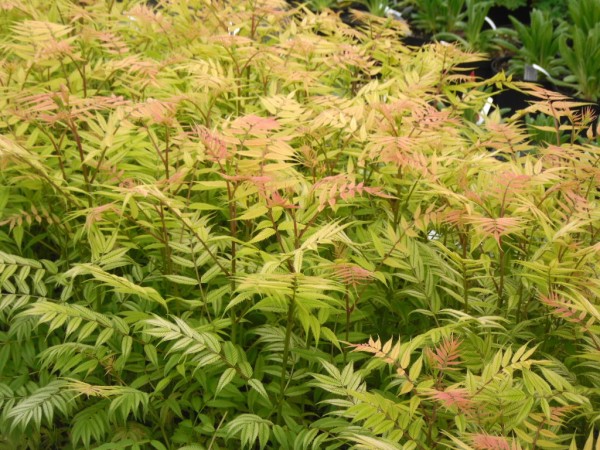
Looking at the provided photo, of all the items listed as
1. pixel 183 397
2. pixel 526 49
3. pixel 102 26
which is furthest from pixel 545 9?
pixel 183 397

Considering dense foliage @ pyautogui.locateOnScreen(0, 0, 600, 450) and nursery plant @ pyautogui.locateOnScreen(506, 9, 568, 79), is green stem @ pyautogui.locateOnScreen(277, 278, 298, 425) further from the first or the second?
nursery plant @ pyautogui.locateOnScreen(506, 9, 568, 79)

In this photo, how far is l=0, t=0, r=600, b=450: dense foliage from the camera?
5.27 feet

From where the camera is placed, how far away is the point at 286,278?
1.51m

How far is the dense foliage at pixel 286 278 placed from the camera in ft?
5.27

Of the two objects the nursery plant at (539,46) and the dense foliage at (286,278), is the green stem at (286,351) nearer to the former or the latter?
the dense foliage at (286,278)

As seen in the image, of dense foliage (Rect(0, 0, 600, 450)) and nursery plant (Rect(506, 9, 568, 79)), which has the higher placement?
dense foliage (Rect(0, 0, 600, 450))

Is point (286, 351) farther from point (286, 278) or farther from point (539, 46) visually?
point (539, 46)

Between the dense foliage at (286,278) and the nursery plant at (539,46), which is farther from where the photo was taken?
the nursery plant at (539,46)

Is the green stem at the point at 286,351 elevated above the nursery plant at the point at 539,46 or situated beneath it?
elevated above

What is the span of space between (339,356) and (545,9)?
16.8 feet

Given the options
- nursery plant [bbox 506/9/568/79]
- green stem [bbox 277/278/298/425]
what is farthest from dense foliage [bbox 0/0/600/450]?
nursery plant [bbox 506/9/568/79]

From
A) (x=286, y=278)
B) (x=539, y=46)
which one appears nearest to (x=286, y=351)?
(x=286, y=278)

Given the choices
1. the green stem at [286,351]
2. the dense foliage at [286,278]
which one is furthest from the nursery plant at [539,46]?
the green stem at [286,351]

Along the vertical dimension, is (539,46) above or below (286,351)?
below
